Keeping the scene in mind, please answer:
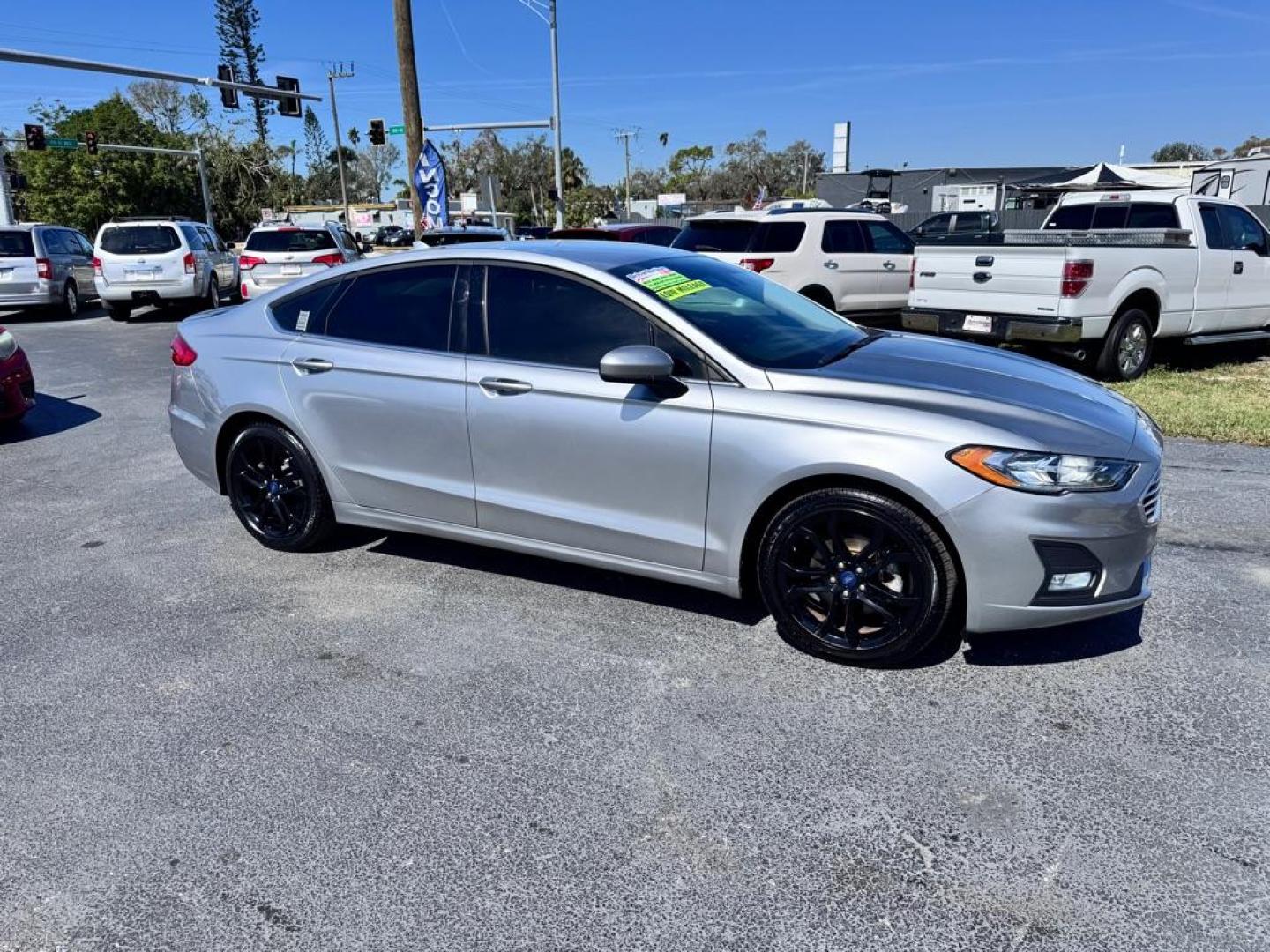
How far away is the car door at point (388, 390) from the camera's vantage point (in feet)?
14.0

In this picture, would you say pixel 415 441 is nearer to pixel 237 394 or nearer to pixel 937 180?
pixel 237 394

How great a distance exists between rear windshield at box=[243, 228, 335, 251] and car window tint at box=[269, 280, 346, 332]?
12336 millimetres

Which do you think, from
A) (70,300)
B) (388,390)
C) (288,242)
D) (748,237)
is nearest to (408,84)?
(288,242)

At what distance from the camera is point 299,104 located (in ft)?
98.6

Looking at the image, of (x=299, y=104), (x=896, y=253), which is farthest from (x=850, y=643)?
(x=299, y=104)

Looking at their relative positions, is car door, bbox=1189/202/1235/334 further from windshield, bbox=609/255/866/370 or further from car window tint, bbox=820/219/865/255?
windshield, bbox=609/255/866/370

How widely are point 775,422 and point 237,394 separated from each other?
2.91m

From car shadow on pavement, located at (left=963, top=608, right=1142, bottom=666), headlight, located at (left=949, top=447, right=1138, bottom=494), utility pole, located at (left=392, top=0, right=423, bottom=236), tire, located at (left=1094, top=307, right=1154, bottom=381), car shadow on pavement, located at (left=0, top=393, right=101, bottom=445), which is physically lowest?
car shadow on pavement, located at (left=0, top=393, right=101, bottom=445)

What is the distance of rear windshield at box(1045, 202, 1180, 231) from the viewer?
10586 mm

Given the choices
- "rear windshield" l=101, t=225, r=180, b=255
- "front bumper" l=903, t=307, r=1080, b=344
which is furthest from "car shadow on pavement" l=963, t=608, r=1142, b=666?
"rear windshield" l=101, t=225, r=180, b=255

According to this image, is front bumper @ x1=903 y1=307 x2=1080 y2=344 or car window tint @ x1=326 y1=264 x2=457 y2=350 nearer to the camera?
car window tint @ x1=326 y1=264 x2=457 y2=350

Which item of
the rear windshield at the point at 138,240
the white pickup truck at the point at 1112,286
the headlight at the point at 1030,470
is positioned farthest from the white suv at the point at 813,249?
the rear windshield at the point at 138,240

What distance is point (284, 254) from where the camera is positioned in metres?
16.0

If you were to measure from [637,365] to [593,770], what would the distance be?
1.51m
